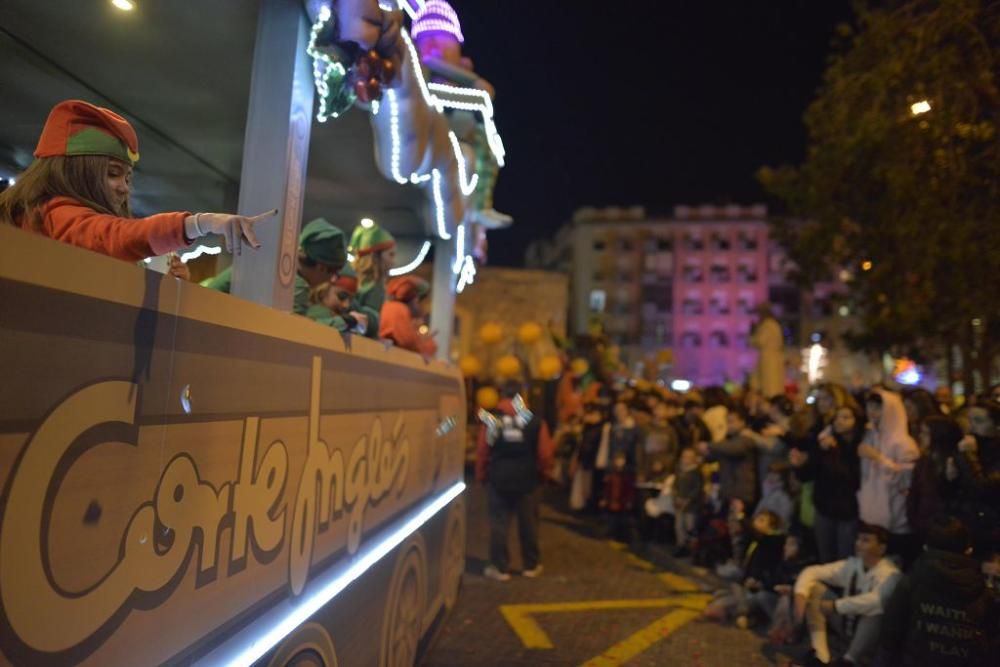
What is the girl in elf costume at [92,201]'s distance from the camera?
1686 millimetres

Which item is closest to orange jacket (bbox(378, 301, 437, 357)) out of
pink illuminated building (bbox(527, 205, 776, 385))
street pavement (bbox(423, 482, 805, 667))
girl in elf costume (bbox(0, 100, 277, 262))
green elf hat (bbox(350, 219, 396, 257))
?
green elf hat (bbox(350, 219, 396, 257))

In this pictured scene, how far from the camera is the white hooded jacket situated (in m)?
5.34

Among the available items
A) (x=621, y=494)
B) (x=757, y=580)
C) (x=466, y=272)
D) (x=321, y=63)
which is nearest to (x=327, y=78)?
(x=321, y=63)

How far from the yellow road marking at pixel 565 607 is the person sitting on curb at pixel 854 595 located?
1.50 metres

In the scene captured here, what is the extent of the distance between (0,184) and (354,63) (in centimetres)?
270

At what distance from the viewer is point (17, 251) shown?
1.19 meters

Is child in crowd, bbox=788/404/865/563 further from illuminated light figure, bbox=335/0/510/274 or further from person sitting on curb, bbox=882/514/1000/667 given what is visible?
illuminated light figure, bbox=335/0/510/274

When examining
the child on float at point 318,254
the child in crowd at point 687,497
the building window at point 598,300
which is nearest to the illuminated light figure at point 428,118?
the child on float at point 318,254

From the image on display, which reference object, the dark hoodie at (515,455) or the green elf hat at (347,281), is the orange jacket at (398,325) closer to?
the green elf hat at (347,281)

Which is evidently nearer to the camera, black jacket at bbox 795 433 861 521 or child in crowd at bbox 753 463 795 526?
black jacket at bbox 795 433 861 521

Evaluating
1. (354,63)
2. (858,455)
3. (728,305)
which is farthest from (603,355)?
(728,305)

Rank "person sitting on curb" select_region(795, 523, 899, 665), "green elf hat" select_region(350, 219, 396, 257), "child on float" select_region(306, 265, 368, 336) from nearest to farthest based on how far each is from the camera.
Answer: "child on float" select_region(306, 265, 368, 336)
"green elf hat" select_region(350, 219, 396, 257)
"person sitting on curb" select_region(795, 523, 899, 665)

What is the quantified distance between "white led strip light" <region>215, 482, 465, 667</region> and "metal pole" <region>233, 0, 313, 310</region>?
1186 mm

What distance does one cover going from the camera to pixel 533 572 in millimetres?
7680
